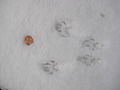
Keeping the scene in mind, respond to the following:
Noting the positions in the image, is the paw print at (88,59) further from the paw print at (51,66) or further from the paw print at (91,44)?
the paw print at (51,66)

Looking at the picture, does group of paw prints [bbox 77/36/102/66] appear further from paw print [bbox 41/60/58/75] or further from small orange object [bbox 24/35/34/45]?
small orange object [bbox 24/35/34/45]

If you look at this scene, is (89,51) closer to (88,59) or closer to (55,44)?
(88,59)

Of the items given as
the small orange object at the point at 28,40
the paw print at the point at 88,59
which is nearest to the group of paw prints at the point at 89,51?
the paw print at the point at 88,59

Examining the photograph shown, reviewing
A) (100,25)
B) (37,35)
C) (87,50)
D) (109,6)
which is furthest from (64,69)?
(109,6)

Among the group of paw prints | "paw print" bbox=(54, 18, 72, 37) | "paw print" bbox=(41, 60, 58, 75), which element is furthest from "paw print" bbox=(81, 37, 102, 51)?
"paw print" bbox=(41, 60, 58, 75)

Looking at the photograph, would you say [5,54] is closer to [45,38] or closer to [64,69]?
[45,38]
